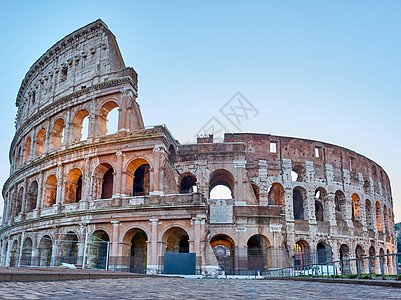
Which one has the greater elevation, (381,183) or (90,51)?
(90,51)

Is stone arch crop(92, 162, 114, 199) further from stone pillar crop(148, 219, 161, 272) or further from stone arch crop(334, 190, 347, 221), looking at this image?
stone arch crop(334, 190, 347, 221)

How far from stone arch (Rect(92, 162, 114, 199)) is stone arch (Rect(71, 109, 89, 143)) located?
322 centimetres

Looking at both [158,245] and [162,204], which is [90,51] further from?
[158,245]

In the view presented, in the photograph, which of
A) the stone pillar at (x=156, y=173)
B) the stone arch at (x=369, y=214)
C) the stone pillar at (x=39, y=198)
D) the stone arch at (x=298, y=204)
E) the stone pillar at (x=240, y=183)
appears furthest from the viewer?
the stone arch at (x=369, y=214)

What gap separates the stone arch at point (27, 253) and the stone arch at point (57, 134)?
6.34 meters

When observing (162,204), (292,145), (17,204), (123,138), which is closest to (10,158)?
(17,204)

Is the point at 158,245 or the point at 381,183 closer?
the point at 158,245

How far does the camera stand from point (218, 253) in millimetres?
41969

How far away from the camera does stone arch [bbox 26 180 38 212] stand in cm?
2677

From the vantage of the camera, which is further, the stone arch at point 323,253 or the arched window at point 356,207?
the arched window at point 356,207

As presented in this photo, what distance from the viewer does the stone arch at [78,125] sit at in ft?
82.9

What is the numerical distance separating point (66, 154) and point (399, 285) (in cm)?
2088

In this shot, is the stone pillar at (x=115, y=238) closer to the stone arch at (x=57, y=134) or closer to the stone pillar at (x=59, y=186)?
the stone pillar at (x=59, y=186)

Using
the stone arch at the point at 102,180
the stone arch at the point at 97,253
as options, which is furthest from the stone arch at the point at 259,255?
the stone arch at the point at 102,180
